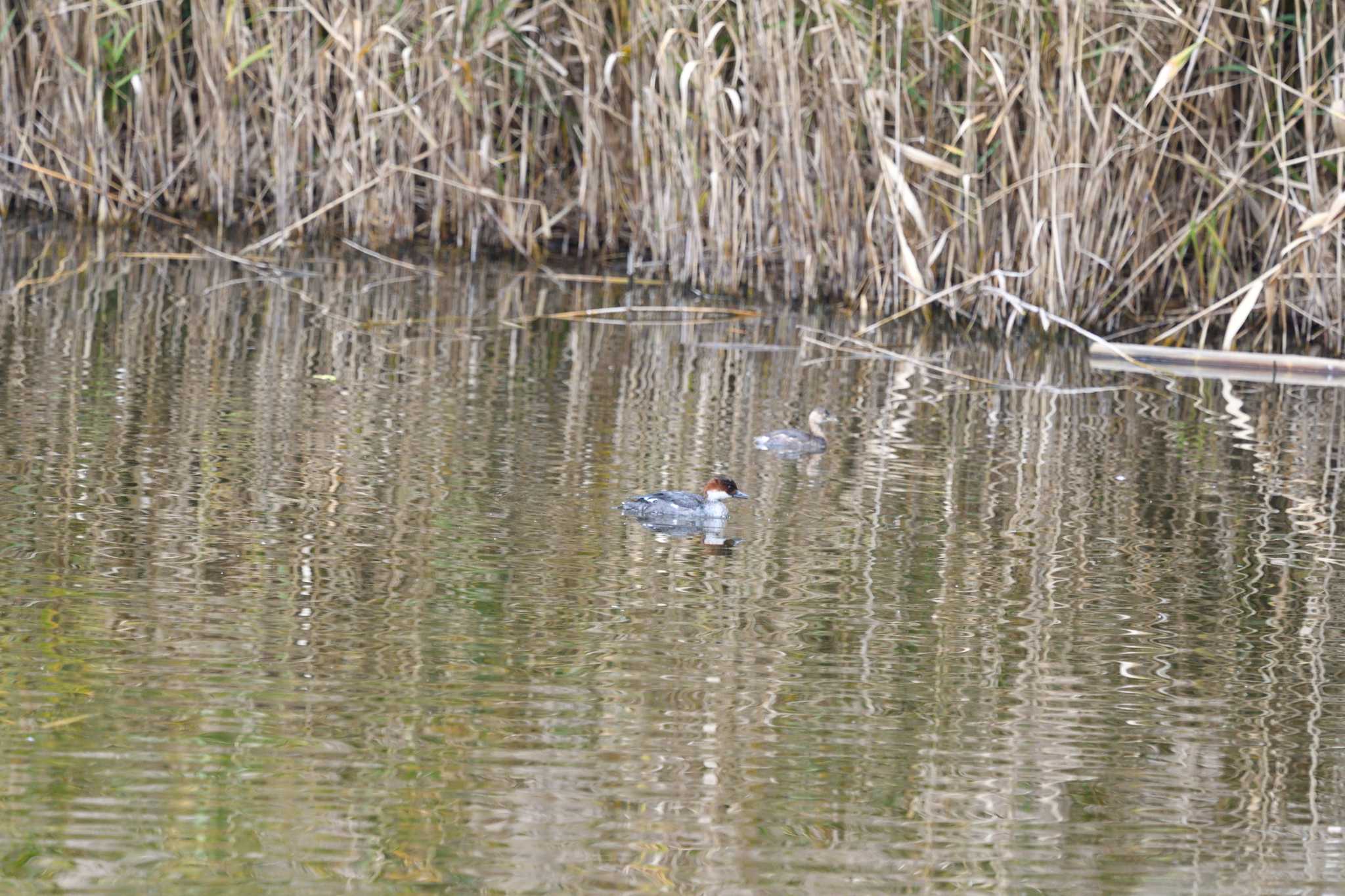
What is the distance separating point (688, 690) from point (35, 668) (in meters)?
1.30

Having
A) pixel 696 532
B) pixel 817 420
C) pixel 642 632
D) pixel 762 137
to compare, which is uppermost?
pixel 762 137

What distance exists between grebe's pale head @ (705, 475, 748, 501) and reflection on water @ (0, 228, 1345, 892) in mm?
125

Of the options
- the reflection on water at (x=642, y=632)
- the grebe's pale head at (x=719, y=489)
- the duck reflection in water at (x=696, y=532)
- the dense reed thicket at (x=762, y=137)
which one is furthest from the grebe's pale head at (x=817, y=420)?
the dense reed thicket at (x=762, y=137)

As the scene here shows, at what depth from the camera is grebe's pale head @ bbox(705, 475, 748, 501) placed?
19.2ft

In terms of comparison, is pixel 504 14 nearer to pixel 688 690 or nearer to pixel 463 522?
pixel 463 522

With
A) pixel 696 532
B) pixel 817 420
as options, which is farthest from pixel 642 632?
pixel 817 420

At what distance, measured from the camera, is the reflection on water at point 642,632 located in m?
3.46

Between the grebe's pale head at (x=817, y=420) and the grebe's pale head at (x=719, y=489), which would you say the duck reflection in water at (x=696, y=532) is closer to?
the grebe's pale head at (x=719, y=489)

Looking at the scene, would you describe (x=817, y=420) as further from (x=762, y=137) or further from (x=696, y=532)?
(x=762, y=137)

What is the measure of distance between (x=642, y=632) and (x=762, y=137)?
5727mm

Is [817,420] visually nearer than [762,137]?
Yes

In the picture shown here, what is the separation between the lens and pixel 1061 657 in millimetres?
4617

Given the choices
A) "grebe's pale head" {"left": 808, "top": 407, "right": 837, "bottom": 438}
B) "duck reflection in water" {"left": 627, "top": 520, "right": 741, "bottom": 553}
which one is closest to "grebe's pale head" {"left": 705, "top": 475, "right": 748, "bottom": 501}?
"duck reflection in water" {"left": 627, "top": 520, "right": 741, "bottom": 553}

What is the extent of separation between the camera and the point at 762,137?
10.0 metres
